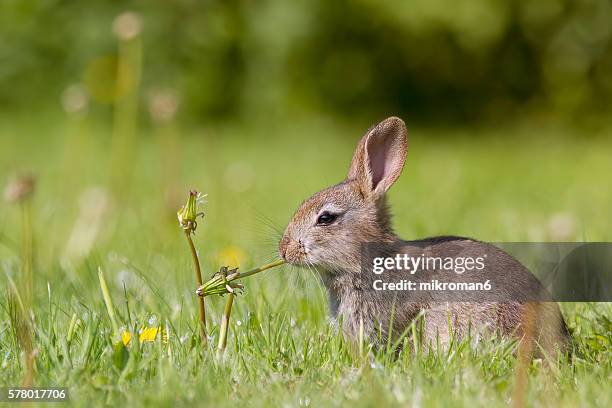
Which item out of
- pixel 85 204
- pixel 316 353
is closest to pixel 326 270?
pixel 316 353

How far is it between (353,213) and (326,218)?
0.09 m

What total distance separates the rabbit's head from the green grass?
18 cm

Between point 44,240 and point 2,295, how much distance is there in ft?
5.66

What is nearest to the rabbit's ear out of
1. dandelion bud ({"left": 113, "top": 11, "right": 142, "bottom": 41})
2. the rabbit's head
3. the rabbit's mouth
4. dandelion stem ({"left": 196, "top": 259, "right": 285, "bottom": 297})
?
the rabbit's head

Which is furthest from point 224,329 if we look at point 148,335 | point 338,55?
point 338,55

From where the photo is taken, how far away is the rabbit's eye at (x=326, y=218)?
310 centimetres

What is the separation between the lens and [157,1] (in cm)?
1051

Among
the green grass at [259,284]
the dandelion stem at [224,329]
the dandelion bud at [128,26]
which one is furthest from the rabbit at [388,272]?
the dandelion bud at [128,26]

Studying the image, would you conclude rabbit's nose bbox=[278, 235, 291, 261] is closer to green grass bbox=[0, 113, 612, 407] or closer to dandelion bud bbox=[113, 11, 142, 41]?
green grass bbox=[0, 113, 612, 407]

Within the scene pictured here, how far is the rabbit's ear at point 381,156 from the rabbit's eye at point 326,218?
0.13m

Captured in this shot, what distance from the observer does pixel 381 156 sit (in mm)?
3172

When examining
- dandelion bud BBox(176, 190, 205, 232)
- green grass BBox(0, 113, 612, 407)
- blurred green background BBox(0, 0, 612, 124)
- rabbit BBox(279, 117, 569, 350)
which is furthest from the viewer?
blurred green background BBox(0, 0, 612, 124)

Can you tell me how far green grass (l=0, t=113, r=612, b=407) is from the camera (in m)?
2.34

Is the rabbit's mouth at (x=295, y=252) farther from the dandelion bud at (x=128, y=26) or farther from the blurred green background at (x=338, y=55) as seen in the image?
the blurred green background at (x=338, y=55)
